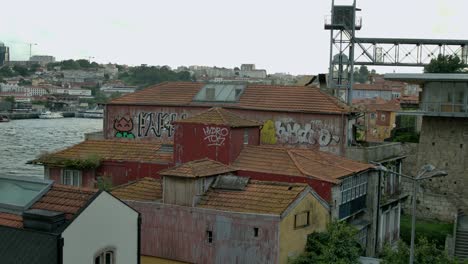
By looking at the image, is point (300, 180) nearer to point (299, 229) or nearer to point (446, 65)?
point (299, 229)

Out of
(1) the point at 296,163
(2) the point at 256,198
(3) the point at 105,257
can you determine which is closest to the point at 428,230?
(1) the point at 296,163

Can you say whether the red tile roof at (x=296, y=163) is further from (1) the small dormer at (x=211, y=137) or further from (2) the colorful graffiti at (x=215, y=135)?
(2) the colorful graffiti at (x=215, y=135)

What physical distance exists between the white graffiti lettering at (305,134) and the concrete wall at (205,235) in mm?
11253

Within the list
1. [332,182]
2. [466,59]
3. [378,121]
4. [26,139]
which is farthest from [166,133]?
[26,139]

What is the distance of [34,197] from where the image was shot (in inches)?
687

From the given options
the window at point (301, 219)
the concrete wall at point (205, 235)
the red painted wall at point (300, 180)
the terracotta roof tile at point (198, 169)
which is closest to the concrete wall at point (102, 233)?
the concrete wall at point (205, 235)

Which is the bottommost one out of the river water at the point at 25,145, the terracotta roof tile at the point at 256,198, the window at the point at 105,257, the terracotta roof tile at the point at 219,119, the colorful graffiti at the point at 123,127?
the river water at the point at 25,145

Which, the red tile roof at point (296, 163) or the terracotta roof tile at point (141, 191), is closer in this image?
the terracotta roof tile at point (141, 191)

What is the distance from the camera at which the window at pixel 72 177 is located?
31719 mm

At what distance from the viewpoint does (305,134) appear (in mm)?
34250

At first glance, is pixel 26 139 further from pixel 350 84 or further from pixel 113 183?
pixel 113 183

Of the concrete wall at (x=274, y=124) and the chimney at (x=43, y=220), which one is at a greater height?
the concrete wall at (x=274, y=124)

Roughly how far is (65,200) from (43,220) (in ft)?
5.41

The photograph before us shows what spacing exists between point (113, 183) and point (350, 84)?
25.3 meters
